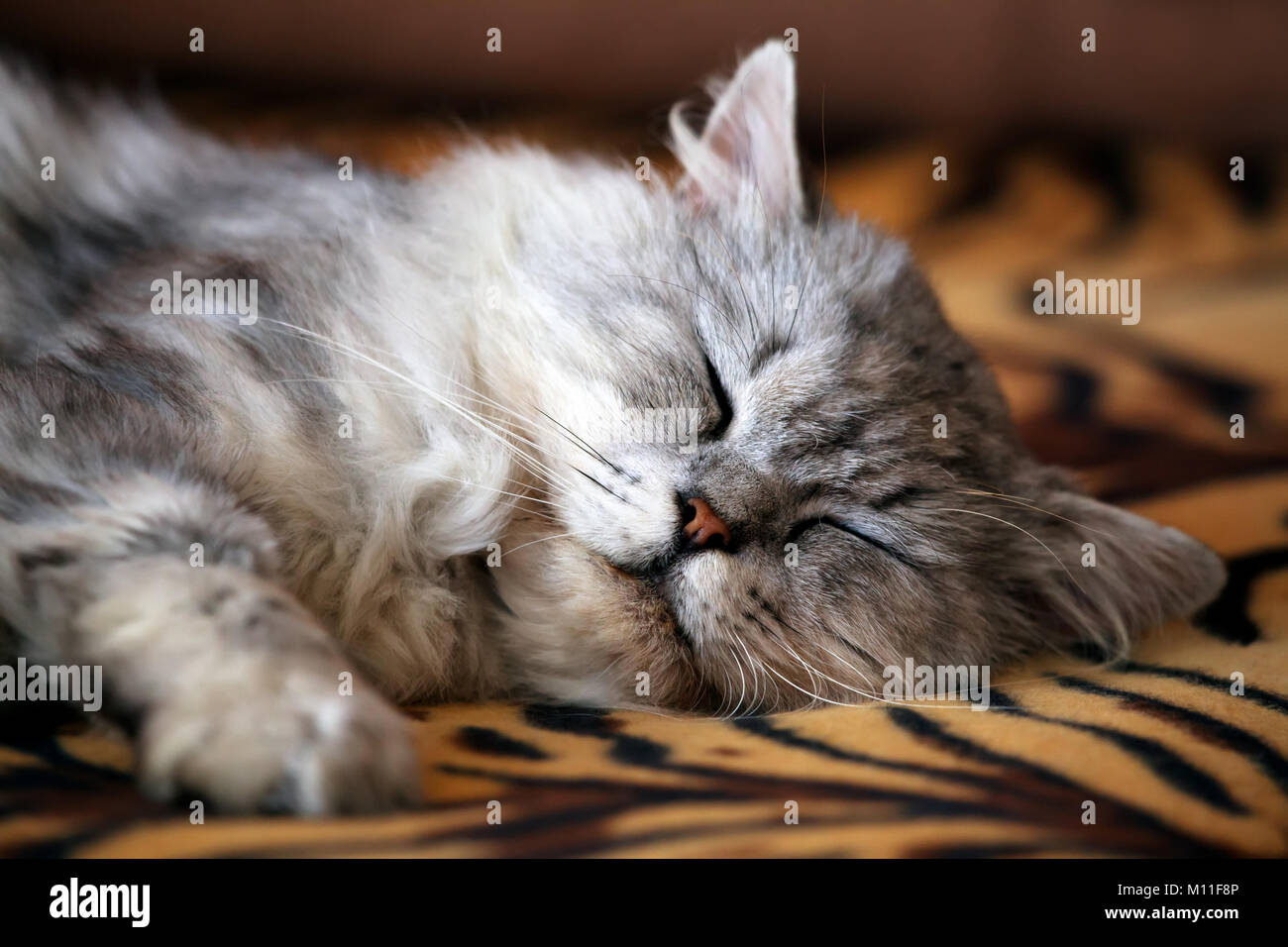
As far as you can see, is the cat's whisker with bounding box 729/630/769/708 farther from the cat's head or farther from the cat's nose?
the cat's nose

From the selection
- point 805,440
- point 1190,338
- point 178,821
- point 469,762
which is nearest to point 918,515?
point 805,440

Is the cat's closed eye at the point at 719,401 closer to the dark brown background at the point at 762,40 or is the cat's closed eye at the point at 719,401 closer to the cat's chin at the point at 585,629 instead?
the cat's chin at the point at 585,629

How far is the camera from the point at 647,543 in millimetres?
1384

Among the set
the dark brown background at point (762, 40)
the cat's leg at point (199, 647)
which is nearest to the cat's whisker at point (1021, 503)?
the cat's leg at point (199, 647)

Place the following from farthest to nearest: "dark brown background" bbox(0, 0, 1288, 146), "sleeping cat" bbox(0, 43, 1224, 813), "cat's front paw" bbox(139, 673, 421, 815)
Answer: "dark brown background" bbox(0, 0, 1288, 146) < "sleeping cat" bbox(0, 43, 1224, 813) < "cat's front paw" bbox(139, 673, 421, 815)

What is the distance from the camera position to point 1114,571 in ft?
5.63

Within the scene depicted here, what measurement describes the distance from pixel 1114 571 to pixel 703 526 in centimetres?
75

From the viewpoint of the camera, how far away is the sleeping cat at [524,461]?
1.17 metres

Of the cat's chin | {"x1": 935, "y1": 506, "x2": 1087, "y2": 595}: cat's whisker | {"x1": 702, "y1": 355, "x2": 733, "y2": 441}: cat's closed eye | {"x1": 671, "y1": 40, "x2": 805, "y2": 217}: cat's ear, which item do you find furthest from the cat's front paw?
{"x1": 671, "y1": 40, "x2": 805, "y2": 217}: cat's ear

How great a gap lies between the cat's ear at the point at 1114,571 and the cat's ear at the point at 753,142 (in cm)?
67

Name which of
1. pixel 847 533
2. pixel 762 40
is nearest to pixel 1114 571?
pixel 847 533

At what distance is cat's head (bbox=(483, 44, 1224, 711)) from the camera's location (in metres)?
1.41

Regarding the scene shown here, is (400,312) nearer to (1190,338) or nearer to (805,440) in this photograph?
(805,440)
